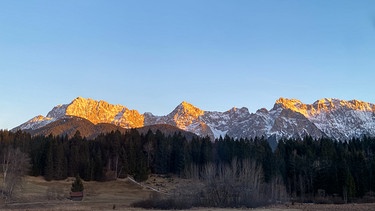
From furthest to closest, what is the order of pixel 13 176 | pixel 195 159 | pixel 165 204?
pixel 195 159
pixel 13 176
pixel 165 204

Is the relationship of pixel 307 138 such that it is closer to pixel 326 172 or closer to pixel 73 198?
pixel 326 172

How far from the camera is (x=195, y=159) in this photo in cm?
13862

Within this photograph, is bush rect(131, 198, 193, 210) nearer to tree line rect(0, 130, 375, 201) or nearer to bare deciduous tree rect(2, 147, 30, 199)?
bare deciduous tree rect(2, 147, 30, 199)

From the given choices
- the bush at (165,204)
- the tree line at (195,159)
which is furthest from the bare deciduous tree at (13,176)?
the tree line at (195,159)

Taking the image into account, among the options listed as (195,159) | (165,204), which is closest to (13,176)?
(165,204)

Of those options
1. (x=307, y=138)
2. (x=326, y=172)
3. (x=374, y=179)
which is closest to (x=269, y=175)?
(x=326, y=172)

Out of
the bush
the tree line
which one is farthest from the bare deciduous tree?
the tree line

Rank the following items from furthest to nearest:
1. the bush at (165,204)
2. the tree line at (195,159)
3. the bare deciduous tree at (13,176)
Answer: the tree line at (195,159) → the bare deciduous tree at (13,176) → the bush at (165,204)

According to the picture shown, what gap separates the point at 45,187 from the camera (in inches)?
4183

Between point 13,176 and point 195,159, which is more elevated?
point 195,159

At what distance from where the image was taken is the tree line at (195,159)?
110562 millimetres

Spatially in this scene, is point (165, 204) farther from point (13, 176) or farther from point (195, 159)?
point (195, 159)

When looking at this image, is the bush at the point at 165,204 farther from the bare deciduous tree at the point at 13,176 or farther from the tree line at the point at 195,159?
the tree line at the point at 195,159

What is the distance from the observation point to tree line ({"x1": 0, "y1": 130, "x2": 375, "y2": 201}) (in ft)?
363
